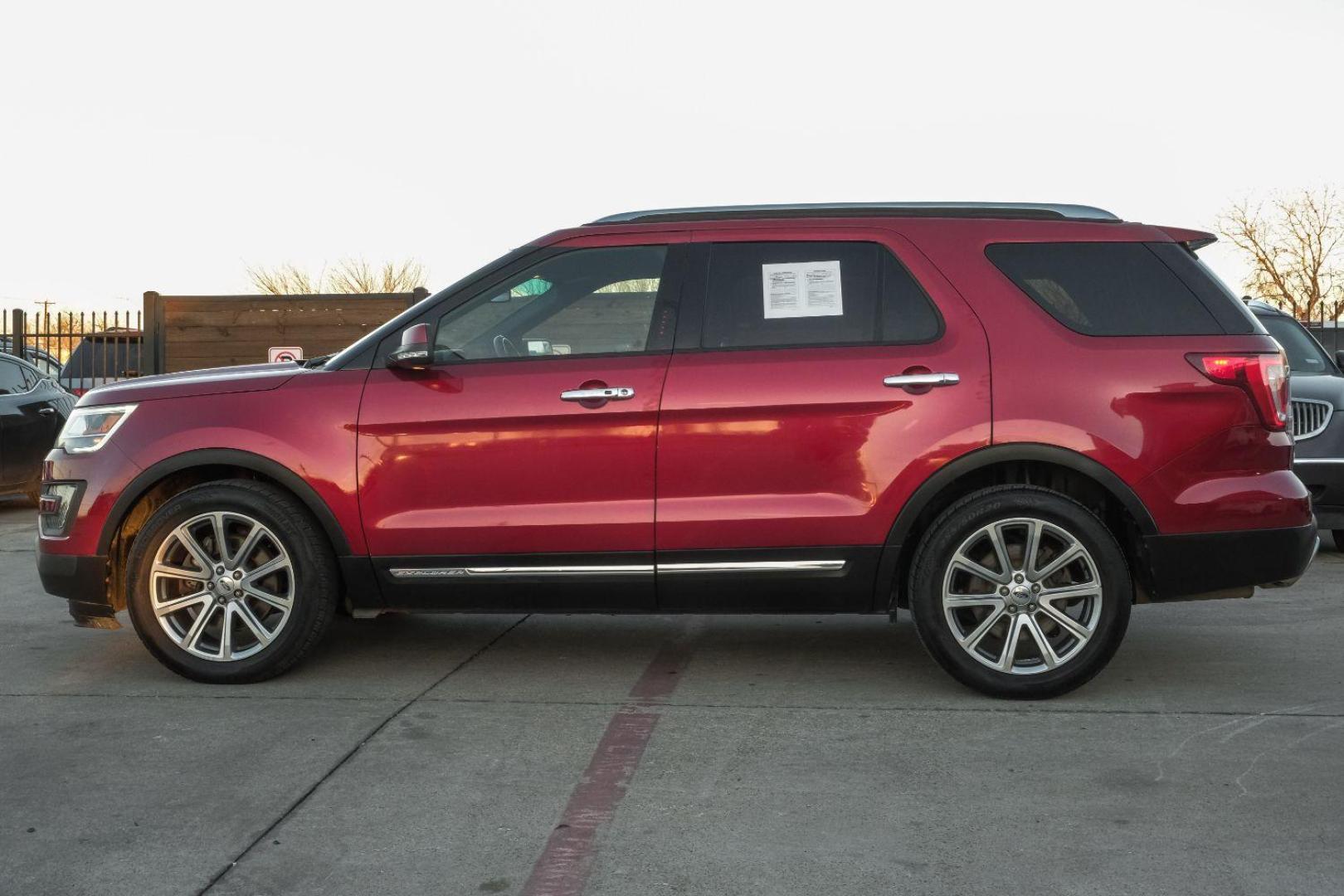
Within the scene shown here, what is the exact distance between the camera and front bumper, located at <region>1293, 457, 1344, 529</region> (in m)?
9.11

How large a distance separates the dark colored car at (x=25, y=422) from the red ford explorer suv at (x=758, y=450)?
763cm

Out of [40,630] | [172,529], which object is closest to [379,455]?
[172,529]

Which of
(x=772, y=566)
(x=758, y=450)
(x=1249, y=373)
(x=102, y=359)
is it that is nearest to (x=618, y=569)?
(x=772, y=566)

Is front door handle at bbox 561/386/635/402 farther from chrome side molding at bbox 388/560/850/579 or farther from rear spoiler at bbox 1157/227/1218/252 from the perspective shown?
rear spoiler at bbox 1157/227/1218/252

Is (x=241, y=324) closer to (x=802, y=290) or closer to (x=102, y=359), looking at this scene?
(x=102, y=359)

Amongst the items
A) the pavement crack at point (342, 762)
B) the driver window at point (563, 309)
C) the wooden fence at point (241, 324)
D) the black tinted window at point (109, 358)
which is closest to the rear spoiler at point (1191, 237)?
the driver window at point (563, 309)

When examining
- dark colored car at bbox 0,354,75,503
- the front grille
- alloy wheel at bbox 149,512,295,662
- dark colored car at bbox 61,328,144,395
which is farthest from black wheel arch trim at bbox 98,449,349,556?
A: dark colored car at bbox 61,328,144,395

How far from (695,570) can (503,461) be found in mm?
823

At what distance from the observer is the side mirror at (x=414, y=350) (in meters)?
5.66

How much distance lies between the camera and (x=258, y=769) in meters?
4.63

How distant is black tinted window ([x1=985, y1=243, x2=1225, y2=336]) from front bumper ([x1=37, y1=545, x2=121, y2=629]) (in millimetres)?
3670

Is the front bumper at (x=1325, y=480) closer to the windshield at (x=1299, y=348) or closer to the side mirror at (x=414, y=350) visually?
the windshield at (x=1299, y=348)

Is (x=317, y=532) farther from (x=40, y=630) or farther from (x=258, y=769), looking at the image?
(x=40, y=630)

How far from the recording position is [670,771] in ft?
15.0
